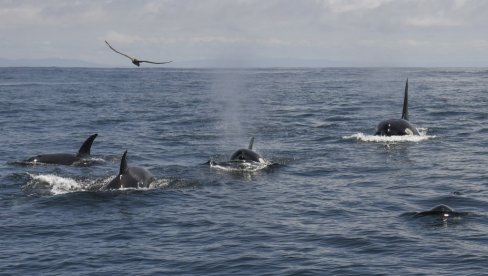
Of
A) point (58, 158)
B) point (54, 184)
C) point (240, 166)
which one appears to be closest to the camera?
point (54, 184)

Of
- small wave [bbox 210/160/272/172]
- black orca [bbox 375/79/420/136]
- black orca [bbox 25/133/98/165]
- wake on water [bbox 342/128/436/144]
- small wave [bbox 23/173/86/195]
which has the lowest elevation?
small wave [bbox 23/173/86/195]

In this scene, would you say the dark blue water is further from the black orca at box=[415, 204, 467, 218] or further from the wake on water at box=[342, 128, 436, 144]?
the black orca at box=[415, 204, 467, 218]

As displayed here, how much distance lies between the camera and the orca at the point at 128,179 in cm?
2722

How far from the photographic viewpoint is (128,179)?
A: 90.0ft

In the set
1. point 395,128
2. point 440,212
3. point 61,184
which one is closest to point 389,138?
point 395,128

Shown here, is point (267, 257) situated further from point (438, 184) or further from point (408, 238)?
point (438, 184)

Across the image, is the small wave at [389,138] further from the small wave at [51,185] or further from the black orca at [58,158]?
the small wave at [51,185]

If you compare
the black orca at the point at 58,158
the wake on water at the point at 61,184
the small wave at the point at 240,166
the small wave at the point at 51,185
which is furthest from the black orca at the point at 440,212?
the black orca at the point at 58,158

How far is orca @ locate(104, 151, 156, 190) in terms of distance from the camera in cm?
2722

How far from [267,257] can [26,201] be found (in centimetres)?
1119

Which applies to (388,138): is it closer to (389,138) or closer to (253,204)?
(389,138)

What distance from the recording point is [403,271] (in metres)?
17.6

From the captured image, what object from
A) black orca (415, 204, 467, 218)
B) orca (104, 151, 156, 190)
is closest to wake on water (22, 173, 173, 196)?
orca (104, 151, 156, 190)

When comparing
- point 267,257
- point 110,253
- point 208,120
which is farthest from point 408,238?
point 208,120
